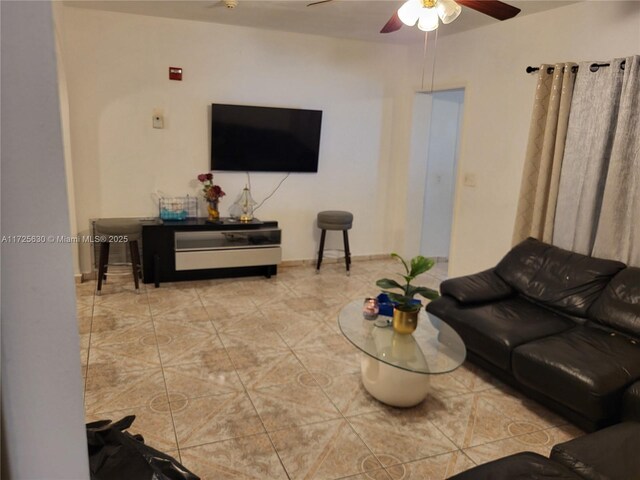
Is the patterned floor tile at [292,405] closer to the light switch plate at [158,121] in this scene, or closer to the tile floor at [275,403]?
the tile floor at [275,403]

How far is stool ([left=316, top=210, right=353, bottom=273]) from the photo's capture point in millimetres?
5281

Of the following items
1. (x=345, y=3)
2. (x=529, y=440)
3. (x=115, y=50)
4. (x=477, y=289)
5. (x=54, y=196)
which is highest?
(x=345, y=3)

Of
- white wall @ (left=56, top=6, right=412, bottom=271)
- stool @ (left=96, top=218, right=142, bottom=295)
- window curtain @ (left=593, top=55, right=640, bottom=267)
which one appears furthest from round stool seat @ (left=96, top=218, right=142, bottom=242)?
window curtain @ (left=593, top=55, right=640, bottom=267)

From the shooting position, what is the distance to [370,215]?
19.4ft

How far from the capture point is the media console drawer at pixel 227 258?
4730 millimetres

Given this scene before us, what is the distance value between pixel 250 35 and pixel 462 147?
251cm

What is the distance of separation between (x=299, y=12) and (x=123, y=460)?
392 centimetres

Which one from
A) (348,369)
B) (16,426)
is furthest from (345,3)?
(16,426)

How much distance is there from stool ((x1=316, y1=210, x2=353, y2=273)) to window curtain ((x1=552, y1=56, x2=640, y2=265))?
7.30 ft

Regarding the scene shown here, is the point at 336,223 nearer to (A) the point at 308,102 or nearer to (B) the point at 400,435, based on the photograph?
(A) the point at 308,102

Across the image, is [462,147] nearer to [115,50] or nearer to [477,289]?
[477,289]

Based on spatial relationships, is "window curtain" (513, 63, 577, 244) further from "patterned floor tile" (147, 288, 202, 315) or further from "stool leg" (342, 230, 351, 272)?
"patterned floor tile" (147, 288, 202, 315)

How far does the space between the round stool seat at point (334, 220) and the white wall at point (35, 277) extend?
4399 mm

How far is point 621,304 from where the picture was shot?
2.89 metres
